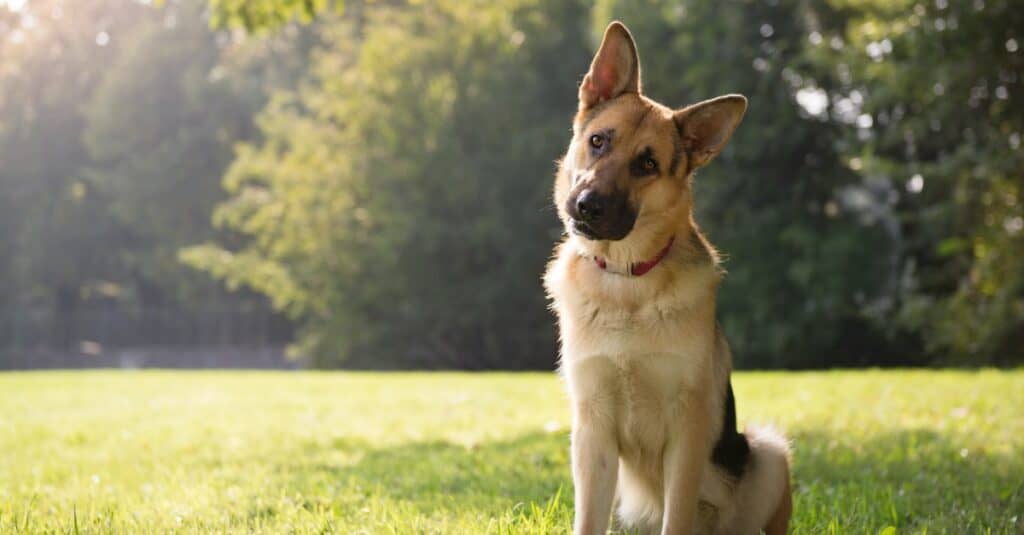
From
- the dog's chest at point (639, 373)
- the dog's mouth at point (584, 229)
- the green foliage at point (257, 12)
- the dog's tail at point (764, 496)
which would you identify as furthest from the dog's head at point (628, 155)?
the green foliage at point (257, 12)

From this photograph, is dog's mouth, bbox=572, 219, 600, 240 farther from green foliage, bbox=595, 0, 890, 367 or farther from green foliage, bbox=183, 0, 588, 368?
green foliage, bbox=183, 0, 588, 368

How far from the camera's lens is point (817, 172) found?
27750 millimetres

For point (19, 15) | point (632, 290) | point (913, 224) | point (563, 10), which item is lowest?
point (632, 290)

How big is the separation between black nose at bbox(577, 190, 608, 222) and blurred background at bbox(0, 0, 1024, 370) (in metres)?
7.85

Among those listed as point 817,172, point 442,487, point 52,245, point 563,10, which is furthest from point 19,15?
point 442,487

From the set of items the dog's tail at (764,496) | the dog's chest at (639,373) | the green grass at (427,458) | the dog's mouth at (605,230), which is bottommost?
the green grass at (427,458)

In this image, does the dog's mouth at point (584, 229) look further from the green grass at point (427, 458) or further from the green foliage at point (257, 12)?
the green foliage at point (257, 12)

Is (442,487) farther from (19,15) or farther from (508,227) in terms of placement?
(19,15)

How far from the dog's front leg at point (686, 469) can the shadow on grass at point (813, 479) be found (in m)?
0.81

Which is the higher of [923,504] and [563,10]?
[563,10]

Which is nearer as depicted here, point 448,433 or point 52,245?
point 448,433

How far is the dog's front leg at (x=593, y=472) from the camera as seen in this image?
4.09 meters

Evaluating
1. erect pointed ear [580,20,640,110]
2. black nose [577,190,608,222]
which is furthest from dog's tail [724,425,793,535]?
erect pointed ear [580,20,640,110]

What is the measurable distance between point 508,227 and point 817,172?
9.50 metres
